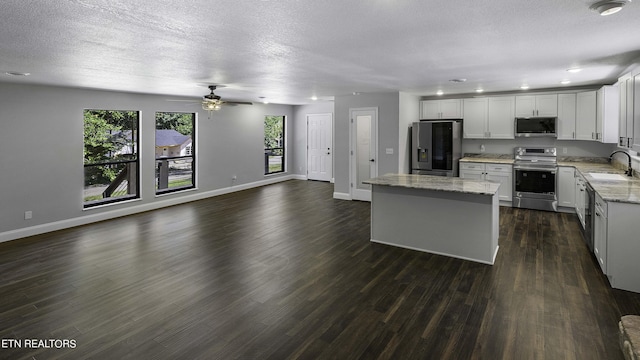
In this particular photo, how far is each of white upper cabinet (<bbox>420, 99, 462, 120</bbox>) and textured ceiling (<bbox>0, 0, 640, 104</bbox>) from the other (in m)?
2.32

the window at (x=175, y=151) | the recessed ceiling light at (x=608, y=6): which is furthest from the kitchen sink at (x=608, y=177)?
the window at (x=175, y=151)

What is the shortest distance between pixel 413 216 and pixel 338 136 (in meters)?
3.79

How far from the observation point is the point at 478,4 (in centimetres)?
232

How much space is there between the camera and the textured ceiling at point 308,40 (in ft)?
7.78

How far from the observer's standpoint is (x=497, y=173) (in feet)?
23.3

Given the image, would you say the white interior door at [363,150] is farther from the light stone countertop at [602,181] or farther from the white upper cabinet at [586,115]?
the white upper cabinet at [586,115]

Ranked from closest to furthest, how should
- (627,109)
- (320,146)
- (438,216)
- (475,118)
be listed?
(627,109)
(438,216)
(475,118)
(320,146)

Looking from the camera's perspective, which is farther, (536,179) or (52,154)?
(536,179)

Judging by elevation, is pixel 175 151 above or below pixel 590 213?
above

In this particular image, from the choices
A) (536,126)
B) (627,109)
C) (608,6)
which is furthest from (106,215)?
(536,126)

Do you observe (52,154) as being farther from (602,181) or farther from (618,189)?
(602,181)

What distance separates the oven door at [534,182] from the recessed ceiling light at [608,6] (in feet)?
16.0

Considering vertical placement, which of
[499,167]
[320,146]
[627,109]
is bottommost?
[499,167]

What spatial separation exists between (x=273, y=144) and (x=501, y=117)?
6345 millimetres
